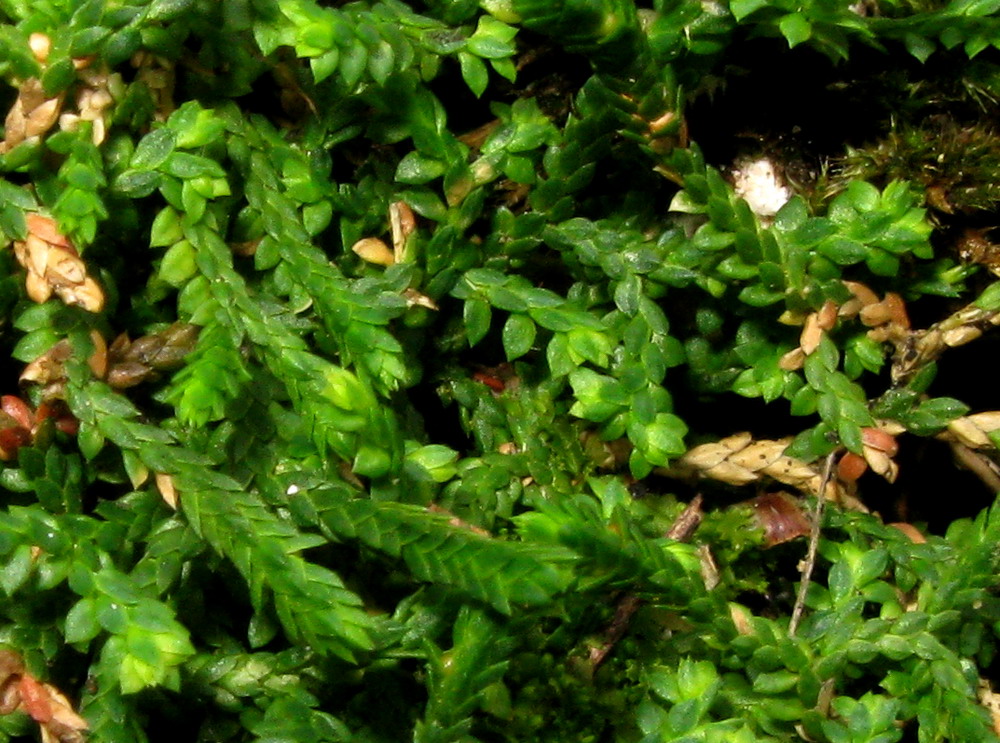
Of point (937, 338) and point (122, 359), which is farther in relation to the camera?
point (937, 338)

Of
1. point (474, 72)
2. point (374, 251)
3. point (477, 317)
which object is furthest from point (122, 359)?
point (474, 72)

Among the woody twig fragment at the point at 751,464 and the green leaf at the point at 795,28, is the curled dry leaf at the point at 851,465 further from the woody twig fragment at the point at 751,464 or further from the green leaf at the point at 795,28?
the green leaf at the point at 795,28

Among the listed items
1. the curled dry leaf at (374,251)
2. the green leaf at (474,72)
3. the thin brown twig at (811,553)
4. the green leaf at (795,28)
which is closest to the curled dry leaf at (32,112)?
the curled dry leaf at (374,251)

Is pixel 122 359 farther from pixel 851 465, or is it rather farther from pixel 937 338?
pixel 937 338

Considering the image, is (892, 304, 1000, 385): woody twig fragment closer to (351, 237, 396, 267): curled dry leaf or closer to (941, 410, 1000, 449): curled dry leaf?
(941, 410, 1000, 449): curled dry leaf

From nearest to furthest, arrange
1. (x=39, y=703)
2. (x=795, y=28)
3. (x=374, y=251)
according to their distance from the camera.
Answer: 1. (x=39, y=703)
2. (x=795, y=28)
3. (x=374, y=251)

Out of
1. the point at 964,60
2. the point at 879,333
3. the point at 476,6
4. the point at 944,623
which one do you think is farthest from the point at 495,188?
the point at 944,623

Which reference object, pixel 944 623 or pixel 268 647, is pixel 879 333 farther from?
pixel 268 647
